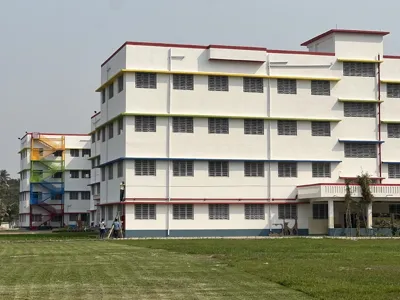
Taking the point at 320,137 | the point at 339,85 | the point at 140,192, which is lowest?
the point at 140,192

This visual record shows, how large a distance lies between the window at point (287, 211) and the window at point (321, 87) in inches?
376

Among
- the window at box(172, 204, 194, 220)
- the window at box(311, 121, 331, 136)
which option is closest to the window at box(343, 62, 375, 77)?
the window at box(311, 121, 331, 136)

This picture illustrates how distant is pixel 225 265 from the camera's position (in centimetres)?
2262

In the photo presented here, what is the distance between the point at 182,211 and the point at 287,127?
11061 mm

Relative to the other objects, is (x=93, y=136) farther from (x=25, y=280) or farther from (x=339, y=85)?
(x=25, y=280)

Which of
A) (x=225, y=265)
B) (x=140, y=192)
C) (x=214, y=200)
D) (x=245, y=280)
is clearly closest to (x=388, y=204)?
(x=214, y=200)

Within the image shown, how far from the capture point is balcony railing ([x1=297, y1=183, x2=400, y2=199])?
2078 inches

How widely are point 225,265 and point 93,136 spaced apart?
62.0m

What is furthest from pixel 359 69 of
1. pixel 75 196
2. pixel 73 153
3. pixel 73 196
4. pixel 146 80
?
pixel 73 196

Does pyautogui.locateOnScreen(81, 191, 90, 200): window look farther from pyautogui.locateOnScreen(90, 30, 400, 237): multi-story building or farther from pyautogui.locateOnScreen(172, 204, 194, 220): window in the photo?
pyautogui.locateOnScreen(172, 204, 194, 220): window

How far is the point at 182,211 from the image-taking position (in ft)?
178

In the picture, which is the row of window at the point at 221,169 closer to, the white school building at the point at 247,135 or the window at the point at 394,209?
the white school building at the point at 247,135

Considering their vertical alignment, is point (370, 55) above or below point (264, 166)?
above

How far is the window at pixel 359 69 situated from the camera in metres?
58.6
